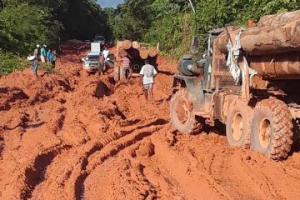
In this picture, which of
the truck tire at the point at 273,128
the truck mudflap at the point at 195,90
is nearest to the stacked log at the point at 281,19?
the truck tire at the point at 273,128

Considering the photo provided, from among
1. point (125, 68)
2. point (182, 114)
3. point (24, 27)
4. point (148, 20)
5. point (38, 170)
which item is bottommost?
point (38, 170)

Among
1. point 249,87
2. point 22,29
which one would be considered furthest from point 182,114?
point 22,29

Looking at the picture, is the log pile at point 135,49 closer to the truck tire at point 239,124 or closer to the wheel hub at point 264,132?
the truck tire at point 239,124

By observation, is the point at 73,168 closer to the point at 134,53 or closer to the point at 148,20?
the point at 134,53

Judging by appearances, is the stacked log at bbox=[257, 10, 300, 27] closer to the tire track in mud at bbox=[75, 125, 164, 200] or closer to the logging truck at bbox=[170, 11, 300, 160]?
the logging truck at bbox=[170, 11, 300, 160]

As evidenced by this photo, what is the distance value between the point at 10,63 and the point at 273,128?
22.7m

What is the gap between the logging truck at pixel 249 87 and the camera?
991 cm

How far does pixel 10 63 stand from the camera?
102 ft

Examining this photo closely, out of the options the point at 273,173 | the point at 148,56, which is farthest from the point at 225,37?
the point at 148,56

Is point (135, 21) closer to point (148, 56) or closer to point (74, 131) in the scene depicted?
point (148, 56)

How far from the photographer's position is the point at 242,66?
1159 centimetres

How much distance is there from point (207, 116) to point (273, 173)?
3.73 metres

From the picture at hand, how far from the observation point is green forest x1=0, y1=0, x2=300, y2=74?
95.1 feet

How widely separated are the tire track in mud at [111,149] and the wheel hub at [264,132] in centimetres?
290
